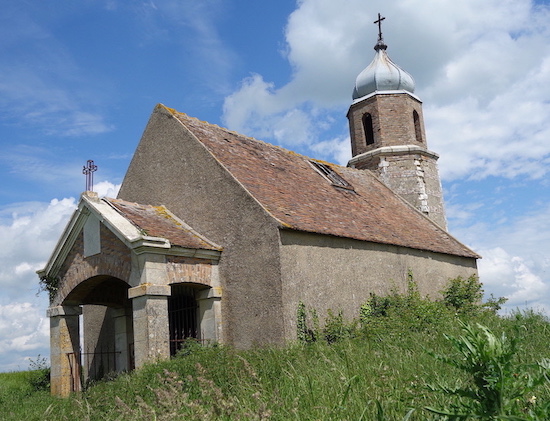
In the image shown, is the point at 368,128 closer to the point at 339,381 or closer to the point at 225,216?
the point at 225,216

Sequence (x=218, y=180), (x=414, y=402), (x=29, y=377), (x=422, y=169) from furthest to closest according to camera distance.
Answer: (x=422, y=169), (x=29, y=377), (x=218, y=180), (x=414, y=402)

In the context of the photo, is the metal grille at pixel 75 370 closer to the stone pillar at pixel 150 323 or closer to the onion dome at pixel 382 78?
the stone pillar at pixel 150 323

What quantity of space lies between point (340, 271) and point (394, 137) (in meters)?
10.6

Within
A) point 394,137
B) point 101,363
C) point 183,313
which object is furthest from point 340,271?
point 394,137

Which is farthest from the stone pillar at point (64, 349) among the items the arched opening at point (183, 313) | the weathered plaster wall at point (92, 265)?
the arched opening at point (183, 313)

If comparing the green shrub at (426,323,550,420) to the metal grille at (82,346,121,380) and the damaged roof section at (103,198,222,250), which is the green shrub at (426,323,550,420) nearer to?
the damaged roof section at (103,198,222,250)

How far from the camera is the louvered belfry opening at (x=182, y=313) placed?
42.4 ft

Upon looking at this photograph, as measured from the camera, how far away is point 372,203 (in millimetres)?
17906

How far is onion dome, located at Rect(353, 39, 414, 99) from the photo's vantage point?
2262 centimetres

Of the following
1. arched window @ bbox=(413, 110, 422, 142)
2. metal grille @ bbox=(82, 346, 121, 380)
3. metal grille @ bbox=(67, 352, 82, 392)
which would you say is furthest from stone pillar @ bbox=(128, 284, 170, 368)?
arched window @ bbox=(413, 110, 422, 142)

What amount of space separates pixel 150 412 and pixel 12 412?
6.38 m

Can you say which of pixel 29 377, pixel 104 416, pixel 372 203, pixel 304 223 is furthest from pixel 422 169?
pixel 104 416

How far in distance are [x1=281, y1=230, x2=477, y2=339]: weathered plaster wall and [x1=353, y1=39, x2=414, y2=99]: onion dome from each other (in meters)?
8.93

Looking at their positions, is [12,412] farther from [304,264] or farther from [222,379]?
[304,264]
